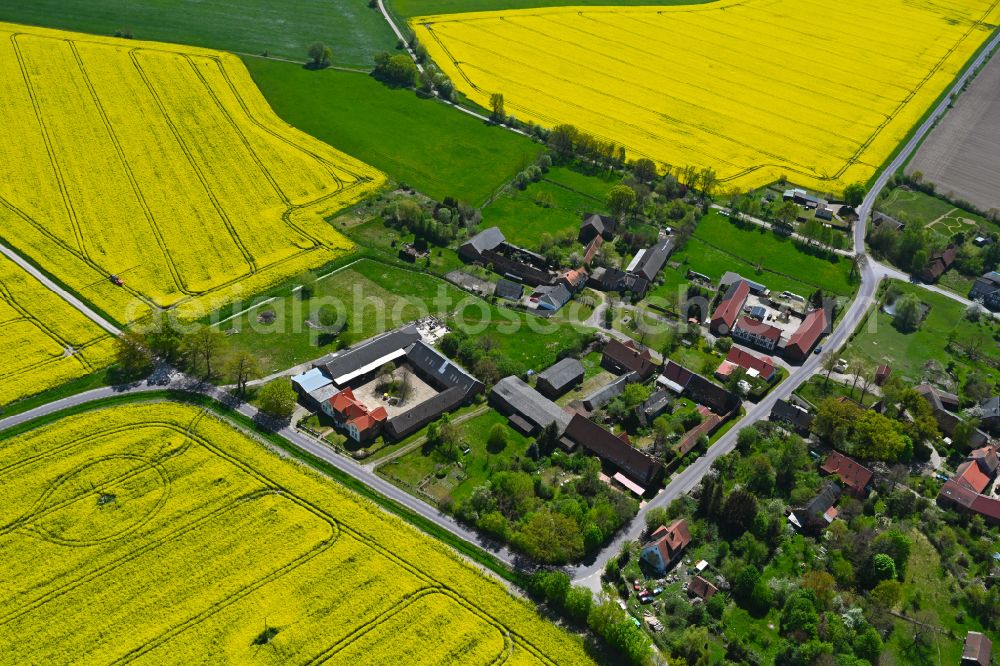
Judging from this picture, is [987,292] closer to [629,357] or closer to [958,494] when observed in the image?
[958,494]

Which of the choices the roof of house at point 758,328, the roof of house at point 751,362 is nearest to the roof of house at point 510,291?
the roof of house at point 751,362

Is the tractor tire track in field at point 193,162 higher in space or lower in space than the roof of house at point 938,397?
lower

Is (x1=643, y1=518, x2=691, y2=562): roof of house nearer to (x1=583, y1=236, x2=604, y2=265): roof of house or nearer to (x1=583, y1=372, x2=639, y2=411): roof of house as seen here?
(x1=583, y1=372, x2=639, y2=411): roof of house

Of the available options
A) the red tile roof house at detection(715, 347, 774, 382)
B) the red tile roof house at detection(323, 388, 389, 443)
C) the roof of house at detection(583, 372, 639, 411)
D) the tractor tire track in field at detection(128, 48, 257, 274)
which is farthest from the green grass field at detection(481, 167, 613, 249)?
the red tile roof house at detection(323, 388, 389, 443)

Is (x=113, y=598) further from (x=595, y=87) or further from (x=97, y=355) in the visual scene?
(x=595, y=87)

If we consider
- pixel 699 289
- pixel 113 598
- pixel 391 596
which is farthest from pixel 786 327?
pixel 113 598

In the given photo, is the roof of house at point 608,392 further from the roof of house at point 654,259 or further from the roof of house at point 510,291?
the roof of house at point 654,259
